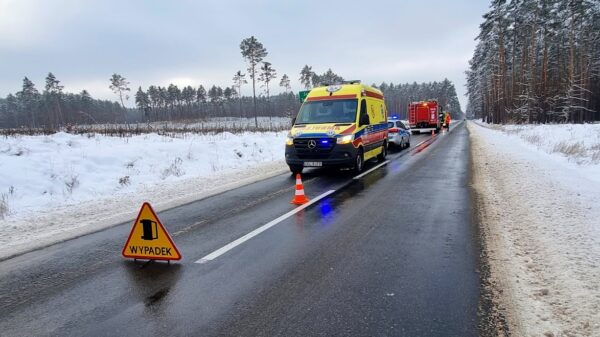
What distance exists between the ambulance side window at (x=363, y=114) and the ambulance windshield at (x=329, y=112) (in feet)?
0.78

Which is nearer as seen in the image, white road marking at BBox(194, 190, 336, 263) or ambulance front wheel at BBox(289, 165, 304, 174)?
Answer: white road marking at BBox(194, 190, 336, 263)

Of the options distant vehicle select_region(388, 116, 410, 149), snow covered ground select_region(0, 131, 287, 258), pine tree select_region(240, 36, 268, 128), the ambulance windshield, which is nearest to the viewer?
snow covered ground select_region(0, 131, 287, 258)

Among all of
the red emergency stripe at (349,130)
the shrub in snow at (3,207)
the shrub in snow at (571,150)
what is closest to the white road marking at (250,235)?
the red emergency stripe at (349,130)

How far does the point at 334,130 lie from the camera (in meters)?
11.0

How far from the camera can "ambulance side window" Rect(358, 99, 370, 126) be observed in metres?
11.6

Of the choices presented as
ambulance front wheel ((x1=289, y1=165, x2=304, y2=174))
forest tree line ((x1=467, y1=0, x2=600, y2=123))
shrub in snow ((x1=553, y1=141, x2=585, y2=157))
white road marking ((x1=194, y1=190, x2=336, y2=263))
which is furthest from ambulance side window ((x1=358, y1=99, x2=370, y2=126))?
forest tree line ((x1=467, y1=0, x2=600, y2=123))

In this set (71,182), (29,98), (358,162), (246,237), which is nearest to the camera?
(246,237)

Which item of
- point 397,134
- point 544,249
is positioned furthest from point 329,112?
point 397,134

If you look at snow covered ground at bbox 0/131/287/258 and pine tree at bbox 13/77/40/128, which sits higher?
pine tree at bbox 13/77/40/128

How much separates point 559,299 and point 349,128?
8.16m

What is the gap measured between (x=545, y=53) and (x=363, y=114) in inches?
1362

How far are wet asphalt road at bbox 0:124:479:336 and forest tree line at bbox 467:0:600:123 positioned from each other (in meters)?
37.4

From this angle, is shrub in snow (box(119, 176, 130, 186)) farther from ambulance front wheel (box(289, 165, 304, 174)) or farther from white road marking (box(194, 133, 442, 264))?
white road marking (box(194, 133, 442, 264))

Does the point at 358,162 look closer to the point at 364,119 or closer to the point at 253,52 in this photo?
the point at 364,119
